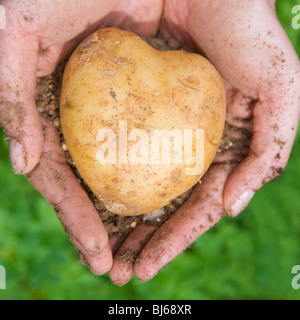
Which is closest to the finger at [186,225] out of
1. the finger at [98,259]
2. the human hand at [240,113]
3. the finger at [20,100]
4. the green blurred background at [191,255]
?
the human hand at [240,113]

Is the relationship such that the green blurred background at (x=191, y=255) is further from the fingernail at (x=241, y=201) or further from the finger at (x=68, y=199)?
the fingernail at (x=241, y=201)

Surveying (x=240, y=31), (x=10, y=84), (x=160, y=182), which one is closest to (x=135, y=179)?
(x=160, y=182)

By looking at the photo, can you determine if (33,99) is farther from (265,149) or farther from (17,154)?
(265,149)


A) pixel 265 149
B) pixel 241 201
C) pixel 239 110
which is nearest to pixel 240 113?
pixel 239 110

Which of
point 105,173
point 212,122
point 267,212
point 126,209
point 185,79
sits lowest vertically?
point 267,212

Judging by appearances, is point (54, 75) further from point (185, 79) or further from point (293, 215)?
point (293, 215)
